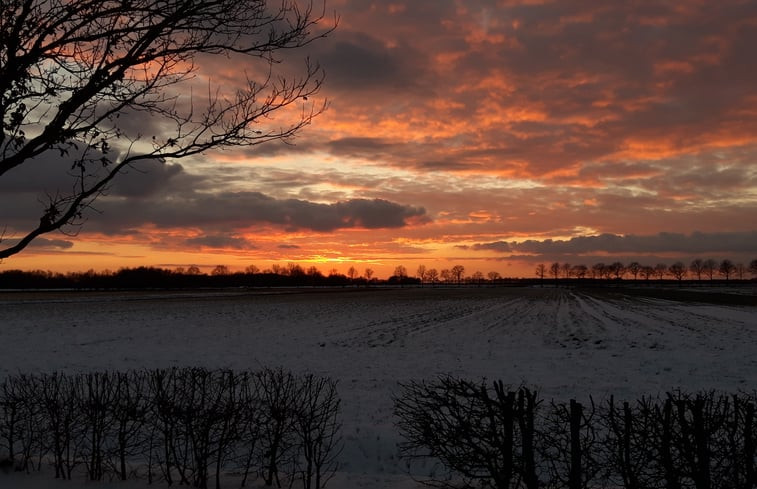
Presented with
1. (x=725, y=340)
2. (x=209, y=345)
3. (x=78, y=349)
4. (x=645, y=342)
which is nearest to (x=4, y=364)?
(x=78, y=349)

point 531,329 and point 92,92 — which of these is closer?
point 92,92

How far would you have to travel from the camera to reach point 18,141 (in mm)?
6828

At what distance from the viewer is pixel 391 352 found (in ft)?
80.4

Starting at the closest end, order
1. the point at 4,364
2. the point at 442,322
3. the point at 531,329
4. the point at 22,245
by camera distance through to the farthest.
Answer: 1. the point at 22,245
2. the point at 4,364
3. the point at 531,329
4. the point at 442,322

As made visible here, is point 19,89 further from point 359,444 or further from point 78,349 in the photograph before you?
point 78,349

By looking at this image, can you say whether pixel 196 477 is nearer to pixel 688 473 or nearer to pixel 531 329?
pixel 688 473

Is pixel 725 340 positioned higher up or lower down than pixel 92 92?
lower down

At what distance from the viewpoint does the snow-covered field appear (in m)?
14.7

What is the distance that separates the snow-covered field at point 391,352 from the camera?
14.7m

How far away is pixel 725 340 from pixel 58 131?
2882 cm

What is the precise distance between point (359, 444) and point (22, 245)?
24.7ft

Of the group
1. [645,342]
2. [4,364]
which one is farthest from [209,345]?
[645,342]

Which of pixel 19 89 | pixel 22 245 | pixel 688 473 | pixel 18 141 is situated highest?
pixel 19 89

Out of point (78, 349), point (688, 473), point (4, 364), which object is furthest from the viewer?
point (78, 349)
